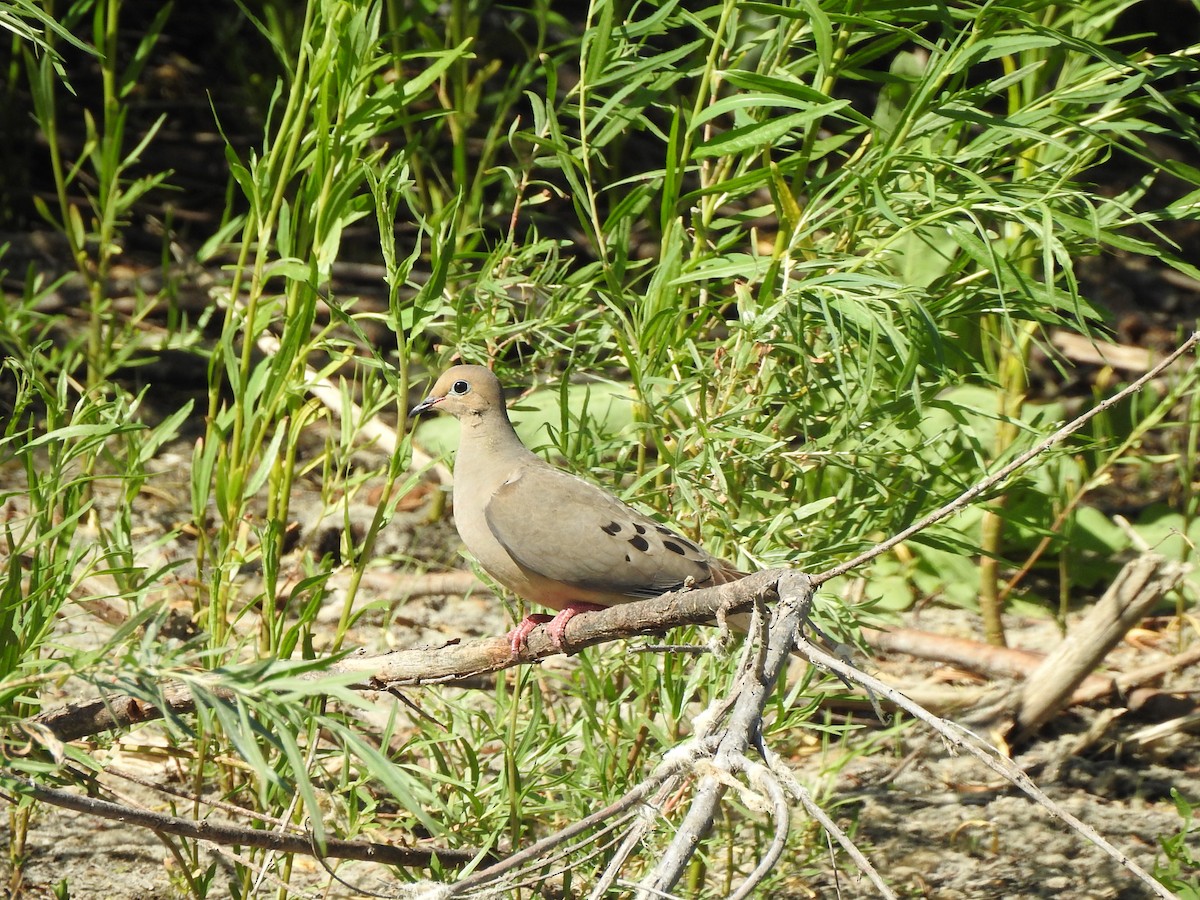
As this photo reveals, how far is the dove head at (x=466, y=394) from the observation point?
3.21 m

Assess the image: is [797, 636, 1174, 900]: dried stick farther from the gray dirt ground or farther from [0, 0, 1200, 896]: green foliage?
the gray dirt ground

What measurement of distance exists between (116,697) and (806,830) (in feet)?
5.37

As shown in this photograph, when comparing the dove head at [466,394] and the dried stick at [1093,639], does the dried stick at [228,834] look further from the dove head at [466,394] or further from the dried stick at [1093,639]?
the dried stick at [1093,639]

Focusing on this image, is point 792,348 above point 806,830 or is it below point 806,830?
above

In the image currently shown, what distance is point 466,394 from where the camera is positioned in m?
3.24

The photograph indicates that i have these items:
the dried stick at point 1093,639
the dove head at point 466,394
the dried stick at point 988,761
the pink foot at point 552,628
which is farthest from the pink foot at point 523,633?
the dried stick at point 1093,639

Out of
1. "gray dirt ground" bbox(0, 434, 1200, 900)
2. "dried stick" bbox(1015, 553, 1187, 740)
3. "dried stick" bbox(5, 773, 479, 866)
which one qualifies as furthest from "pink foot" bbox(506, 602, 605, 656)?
"dried stick" bbox(1015, 553, 1187, 740)

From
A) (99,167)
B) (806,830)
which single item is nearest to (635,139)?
(99,167)

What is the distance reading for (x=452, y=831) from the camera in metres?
2.67

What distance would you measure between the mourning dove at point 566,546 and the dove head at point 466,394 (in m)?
0.16

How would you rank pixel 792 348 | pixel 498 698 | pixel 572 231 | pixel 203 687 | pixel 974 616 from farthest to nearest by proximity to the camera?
pixel 572 231
pixel 974 616
pixel 498 698
pixel 792 348
pixel 203 687

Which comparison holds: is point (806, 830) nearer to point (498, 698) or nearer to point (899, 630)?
point (498, 698)

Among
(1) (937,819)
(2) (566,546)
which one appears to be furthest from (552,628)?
(1) (937,819)

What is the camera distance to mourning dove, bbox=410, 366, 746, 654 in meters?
2.67
